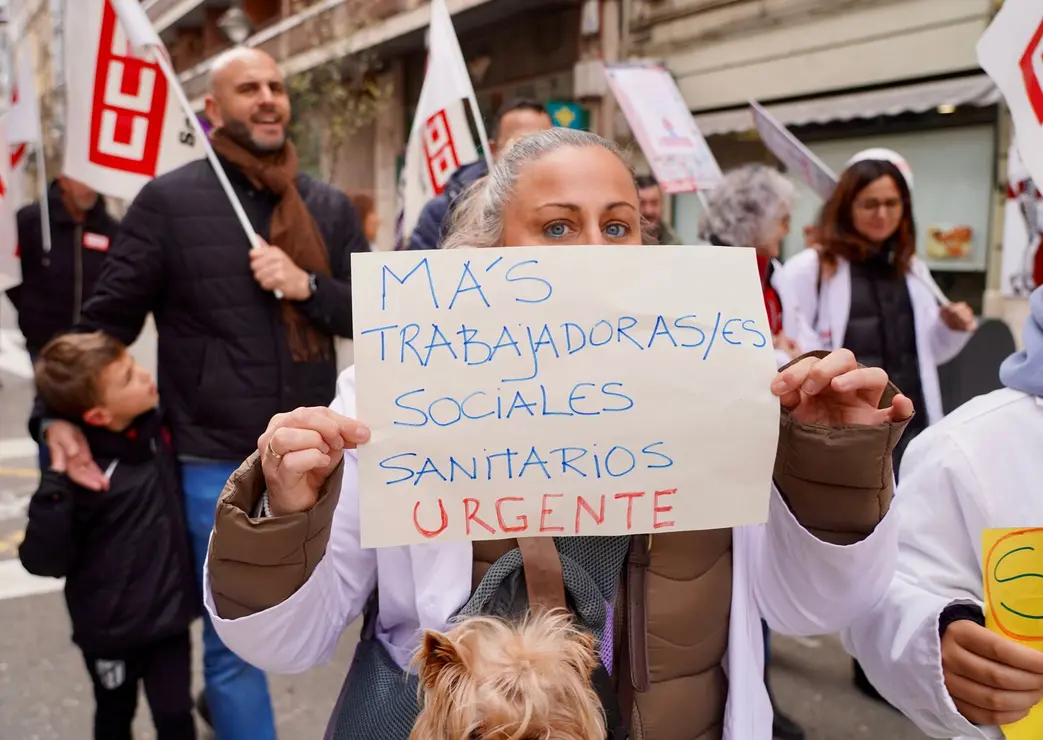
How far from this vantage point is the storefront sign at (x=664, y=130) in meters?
5.38

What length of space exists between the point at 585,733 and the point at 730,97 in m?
9.74

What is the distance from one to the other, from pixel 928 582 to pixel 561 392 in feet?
2.24

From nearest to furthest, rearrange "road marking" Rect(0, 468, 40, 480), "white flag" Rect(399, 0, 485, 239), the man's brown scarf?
1. the man's brown scarf
2. "white flag" Rect(399, 0, 485, 239)
3. "road marking" Rect(0, 468, 40, 480)

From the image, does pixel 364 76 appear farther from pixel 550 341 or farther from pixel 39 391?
pixel 550 341

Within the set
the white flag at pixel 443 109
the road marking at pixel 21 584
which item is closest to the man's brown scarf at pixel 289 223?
the white flag at pixel 443 109

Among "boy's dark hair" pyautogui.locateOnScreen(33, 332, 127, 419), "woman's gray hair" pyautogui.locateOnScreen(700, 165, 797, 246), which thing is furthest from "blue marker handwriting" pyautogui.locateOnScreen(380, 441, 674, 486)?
"woman's gray hair" pyautogui.locateOnScreen(700, 165, 797, 246)

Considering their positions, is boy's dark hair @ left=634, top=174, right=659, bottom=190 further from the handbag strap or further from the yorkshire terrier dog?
the yorkshire terrier dog

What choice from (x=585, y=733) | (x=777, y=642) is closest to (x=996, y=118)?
(x=777, y=642)

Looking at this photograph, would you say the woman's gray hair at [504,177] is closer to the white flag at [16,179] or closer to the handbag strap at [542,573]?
the handbag strap at [542,573]

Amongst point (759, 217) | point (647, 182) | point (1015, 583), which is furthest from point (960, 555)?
point (647, 182)

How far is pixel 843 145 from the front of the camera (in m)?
8.77

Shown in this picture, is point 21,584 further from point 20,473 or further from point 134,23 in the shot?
point 134,23

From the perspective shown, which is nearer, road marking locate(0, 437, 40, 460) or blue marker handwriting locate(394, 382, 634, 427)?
blue marker handwriting locate(394, 382, 634, 427)

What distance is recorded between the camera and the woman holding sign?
3.90 feet
